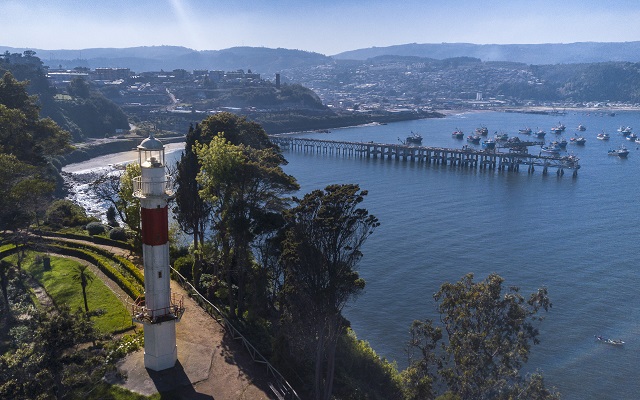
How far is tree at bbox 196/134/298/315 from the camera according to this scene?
24.3 meters

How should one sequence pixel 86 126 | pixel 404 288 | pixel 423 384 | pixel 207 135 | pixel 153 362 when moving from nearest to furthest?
pixel 153 362 < pixel 423 384 < pixel 207 135 < pixel 404 288 < pixel 86 126

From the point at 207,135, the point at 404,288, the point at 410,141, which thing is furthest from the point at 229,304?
the point at 410,141

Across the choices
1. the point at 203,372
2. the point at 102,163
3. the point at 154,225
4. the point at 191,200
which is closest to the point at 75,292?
the point at 191,200

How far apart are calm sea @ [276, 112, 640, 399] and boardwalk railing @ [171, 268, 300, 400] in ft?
37.7

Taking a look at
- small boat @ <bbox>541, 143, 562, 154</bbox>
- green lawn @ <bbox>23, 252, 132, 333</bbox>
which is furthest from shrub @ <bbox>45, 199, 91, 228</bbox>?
small boat @ <bbox>541, 143, 562, 154</bbox>

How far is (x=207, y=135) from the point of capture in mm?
34156

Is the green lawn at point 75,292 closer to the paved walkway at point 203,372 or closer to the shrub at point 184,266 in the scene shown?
the paved walkway at point 203,372

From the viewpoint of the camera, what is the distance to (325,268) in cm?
1928

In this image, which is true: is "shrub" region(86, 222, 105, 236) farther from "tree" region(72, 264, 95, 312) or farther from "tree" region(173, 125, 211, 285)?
"tree" region(72, 264, 95, 312)

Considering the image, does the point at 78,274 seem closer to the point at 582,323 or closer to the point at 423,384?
the point at 423,384

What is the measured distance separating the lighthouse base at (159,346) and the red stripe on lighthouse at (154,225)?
286 centimetres

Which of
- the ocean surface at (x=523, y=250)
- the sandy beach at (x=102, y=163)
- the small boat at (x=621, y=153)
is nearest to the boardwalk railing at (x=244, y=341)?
the ocean surface at (x=523, y=250)

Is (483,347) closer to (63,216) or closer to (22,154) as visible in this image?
(22,154)

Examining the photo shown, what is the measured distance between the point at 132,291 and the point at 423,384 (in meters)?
13.3
